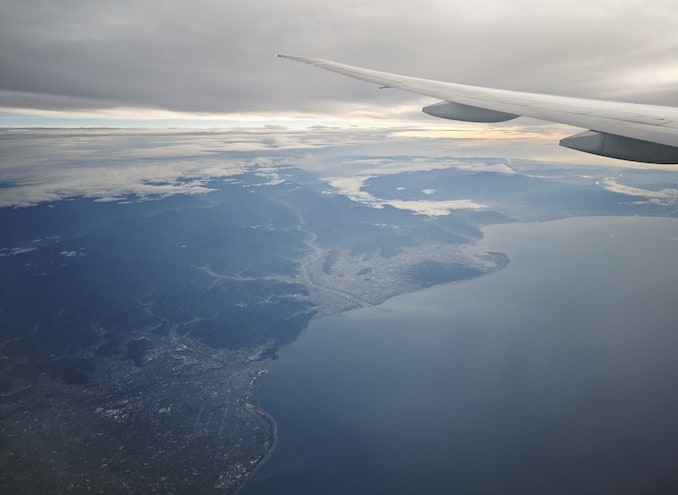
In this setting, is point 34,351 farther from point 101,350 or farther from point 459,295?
point 459,295

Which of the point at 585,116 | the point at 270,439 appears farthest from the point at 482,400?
the point at 585,116

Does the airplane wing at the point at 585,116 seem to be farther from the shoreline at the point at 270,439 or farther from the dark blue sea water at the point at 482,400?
the shoreline at the point at 270,439

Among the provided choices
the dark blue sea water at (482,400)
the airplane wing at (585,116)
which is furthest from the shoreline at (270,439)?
the airplane wing at (585,116)

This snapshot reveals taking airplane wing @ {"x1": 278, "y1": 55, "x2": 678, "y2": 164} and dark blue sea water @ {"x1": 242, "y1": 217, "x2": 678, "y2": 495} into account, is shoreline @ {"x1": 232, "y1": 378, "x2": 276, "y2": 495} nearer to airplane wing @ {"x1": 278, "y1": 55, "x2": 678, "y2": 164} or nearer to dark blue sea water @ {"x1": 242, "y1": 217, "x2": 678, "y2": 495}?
dark blue sea water @ {"x1": 242, "y1": 217, "x2": 678, "y2": 495}

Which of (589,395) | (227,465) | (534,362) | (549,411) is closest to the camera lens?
(227,465)

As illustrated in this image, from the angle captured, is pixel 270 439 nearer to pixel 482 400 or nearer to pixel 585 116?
pixel 482 400

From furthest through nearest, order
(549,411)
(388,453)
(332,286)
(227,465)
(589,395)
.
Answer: (332,286)
(589,395)
(549,411)
(388,453)
(227,465)

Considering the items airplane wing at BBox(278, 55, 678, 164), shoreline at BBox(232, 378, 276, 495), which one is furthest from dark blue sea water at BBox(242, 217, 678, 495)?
airplane wing at BBox(278, 55, 678, 164)

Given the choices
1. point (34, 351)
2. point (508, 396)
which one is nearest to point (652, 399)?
point (508, 396)
